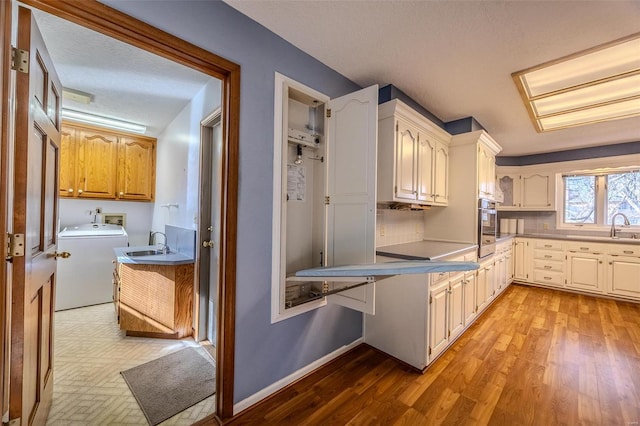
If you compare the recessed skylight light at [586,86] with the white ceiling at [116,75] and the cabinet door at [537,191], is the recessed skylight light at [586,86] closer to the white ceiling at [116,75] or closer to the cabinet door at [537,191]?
the cabinet door at [537,191]

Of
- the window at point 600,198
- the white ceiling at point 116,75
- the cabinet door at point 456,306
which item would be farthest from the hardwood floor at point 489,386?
the white ceiling at point 116,75

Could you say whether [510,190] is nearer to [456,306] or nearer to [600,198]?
[600,198]

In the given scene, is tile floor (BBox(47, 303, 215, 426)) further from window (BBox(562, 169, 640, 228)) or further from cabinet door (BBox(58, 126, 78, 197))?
window (BBox(562, 169, 640, 228))

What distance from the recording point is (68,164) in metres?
3.29

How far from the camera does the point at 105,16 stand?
112 centimetres

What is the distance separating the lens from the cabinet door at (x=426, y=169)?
8.31 ft

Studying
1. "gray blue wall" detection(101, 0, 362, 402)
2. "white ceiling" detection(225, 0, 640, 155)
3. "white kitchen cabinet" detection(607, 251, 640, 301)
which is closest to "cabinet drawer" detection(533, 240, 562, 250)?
"white kitchen cabinet" detection(607, 251, 640, 301)

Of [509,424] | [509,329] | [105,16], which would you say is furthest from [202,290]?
[509,329]

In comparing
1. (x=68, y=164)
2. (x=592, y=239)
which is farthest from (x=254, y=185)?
(x=592, y=239)

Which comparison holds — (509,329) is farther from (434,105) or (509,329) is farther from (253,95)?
(253,95)

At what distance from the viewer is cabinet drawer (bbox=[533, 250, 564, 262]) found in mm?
4164

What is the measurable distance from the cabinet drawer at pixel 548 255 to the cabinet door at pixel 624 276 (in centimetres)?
54

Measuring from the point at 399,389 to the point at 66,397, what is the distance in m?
2.27

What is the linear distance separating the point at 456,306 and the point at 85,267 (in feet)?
13.9
